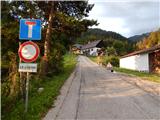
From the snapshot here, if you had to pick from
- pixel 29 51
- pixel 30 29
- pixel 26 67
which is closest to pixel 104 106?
pixel 26 67

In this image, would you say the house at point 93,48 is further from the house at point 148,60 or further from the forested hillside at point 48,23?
the forested hillside at point 48,23

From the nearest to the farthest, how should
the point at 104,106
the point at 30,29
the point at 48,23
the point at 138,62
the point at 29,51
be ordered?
the point at 29,51, the point at 30,29, the point at 104,106, the point at 48,23, the point at 138,62

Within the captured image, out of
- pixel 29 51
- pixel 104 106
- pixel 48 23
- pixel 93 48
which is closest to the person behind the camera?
pixel 29 51

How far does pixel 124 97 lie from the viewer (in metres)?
16.0

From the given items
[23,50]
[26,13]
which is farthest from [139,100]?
[26,13]

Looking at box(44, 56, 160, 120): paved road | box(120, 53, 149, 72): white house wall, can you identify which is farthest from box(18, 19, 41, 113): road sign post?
box(120, 53, 149, 72): white house wall

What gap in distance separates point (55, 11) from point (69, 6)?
178 cm

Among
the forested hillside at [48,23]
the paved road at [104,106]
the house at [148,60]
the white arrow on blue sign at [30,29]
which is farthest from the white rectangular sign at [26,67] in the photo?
the house at [148,60]

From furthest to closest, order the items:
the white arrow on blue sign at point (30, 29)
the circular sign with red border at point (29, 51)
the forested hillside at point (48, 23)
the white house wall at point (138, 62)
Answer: the white house wall at point (138, 62) < the forested hillside at point (48, 23) < the white arrow on blue sign at point (30, 29) < the circular sign with red border at point (29, 51)

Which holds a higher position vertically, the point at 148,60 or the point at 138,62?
the point at 148,60

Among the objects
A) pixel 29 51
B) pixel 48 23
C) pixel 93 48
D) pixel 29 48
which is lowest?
pixel 29 51

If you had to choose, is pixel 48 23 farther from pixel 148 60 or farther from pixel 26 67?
pixel 148 60

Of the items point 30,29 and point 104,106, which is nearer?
point 30,29

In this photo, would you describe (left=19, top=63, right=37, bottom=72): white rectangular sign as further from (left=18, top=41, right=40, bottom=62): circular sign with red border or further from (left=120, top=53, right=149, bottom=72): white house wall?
(left=120, top=53, right=149, bottom=72): white house wall
